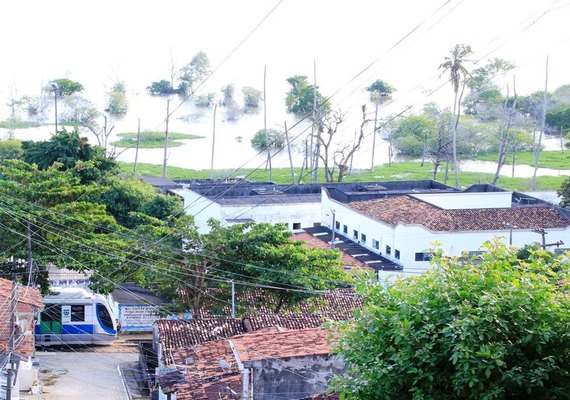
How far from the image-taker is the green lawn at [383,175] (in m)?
53.8

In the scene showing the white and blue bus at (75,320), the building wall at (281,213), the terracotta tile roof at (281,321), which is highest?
the building wall at (281,213)

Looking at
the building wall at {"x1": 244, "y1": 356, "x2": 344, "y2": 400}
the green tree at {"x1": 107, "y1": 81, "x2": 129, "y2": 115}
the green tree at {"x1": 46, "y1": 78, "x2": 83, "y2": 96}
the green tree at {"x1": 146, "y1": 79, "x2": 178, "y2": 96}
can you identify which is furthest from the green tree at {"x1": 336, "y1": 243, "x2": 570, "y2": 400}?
the green tree at {"x1": 146, "y1": 79, "x2": 178, "y2": 96}

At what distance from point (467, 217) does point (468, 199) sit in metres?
4.90

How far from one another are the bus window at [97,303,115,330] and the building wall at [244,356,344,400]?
1147 cm

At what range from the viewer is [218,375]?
1292cm

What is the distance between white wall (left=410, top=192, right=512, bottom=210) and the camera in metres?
34.2

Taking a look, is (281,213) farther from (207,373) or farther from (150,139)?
(150,139)

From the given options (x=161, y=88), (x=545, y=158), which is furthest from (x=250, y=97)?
(x=545, y=158)

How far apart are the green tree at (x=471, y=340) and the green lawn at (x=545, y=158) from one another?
174ft

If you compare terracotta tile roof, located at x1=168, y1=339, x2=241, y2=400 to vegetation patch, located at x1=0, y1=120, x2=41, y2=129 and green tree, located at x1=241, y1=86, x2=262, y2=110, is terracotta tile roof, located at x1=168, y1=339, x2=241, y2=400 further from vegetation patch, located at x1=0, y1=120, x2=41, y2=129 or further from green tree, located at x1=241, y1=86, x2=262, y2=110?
green tree, located at x1=241, y1=86, x2=262, y2=110

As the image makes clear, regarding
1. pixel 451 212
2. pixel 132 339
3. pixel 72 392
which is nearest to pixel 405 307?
pixel 72 392

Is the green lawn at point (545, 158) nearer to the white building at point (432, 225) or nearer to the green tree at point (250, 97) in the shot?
the green tree at point (250, 97)

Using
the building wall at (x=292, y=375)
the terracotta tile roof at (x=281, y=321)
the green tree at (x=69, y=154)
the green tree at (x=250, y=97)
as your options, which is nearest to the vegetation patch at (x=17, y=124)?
the green tree at (x=250, y=97)

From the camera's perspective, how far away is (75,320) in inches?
885
